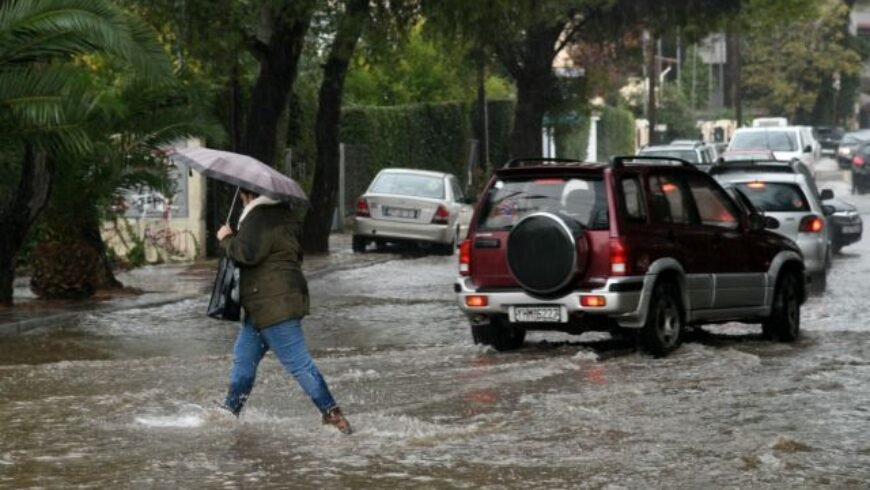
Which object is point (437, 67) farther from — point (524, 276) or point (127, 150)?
point (524, 276)

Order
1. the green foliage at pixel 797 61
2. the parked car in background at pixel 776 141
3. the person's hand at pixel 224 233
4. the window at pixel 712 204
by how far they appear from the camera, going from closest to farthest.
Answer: the person's hand at pixel 224 233 → the window at pixel 712 204 → the parked car in background at pixel 776 141 → the green foliage at pixel 797 61

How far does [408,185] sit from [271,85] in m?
4.99

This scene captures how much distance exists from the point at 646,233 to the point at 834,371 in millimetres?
1907

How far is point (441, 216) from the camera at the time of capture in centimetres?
3084

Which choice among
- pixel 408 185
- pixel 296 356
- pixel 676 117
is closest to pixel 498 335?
pixel 296 356

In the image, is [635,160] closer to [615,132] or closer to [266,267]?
[266,267]

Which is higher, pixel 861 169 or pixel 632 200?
pixel 861 169

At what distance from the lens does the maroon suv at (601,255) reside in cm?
1448

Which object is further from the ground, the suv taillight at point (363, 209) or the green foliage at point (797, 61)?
the green foliage at point (797, 61)

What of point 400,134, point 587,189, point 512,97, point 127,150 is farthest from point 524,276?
point 512,97

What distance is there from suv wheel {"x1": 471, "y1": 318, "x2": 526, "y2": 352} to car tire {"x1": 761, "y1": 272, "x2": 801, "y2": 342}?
246 centimetres

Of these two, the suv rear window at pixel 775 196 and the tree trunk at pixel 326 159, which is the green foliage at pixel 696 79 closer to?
the tree trunk at pixel 326 159

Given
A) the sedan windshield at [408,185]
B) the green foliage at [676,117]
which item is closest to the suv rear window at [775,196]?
the sedan windshield at [408,185]

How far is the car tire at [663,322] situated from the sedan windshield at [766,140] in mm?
32693
